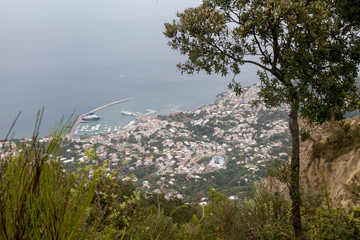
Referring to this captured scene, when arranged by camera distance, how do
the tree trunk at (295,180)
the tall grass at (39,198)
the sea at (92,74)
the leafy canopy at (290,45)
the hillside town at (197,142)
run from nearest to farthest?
the tall grass at (39,198) → the leafy canopy at (290,45) → the tree trunk at (295,180) → the hillside town at (197,142) → the sea at (92,74)

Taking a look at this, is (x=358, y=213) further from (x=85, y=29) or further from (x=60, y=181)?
(x=85, y=29)

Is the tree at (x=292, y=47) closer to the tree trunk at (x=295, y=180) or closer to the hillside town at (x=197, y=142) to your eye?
the tree trunk at (x=295, y=180)

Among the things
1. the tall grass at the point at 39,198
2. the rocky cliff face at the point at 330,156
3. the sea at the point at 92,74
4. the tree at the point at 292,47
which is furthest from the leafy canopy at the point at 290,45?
the sea at the point at 92,74

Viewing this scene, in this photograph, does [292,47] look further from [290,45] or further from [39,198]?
[39,198]

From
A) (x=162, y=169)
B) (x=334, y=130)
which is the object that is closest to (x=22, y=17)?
(x=162, y=169)

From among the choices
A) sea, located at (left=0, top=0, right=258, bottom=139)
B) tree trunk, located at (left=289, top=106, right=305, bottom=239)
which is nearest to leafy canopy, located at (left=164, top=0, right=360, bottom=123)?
tree trunk, located at (left=289, top=106, right=305, bottom=239)
